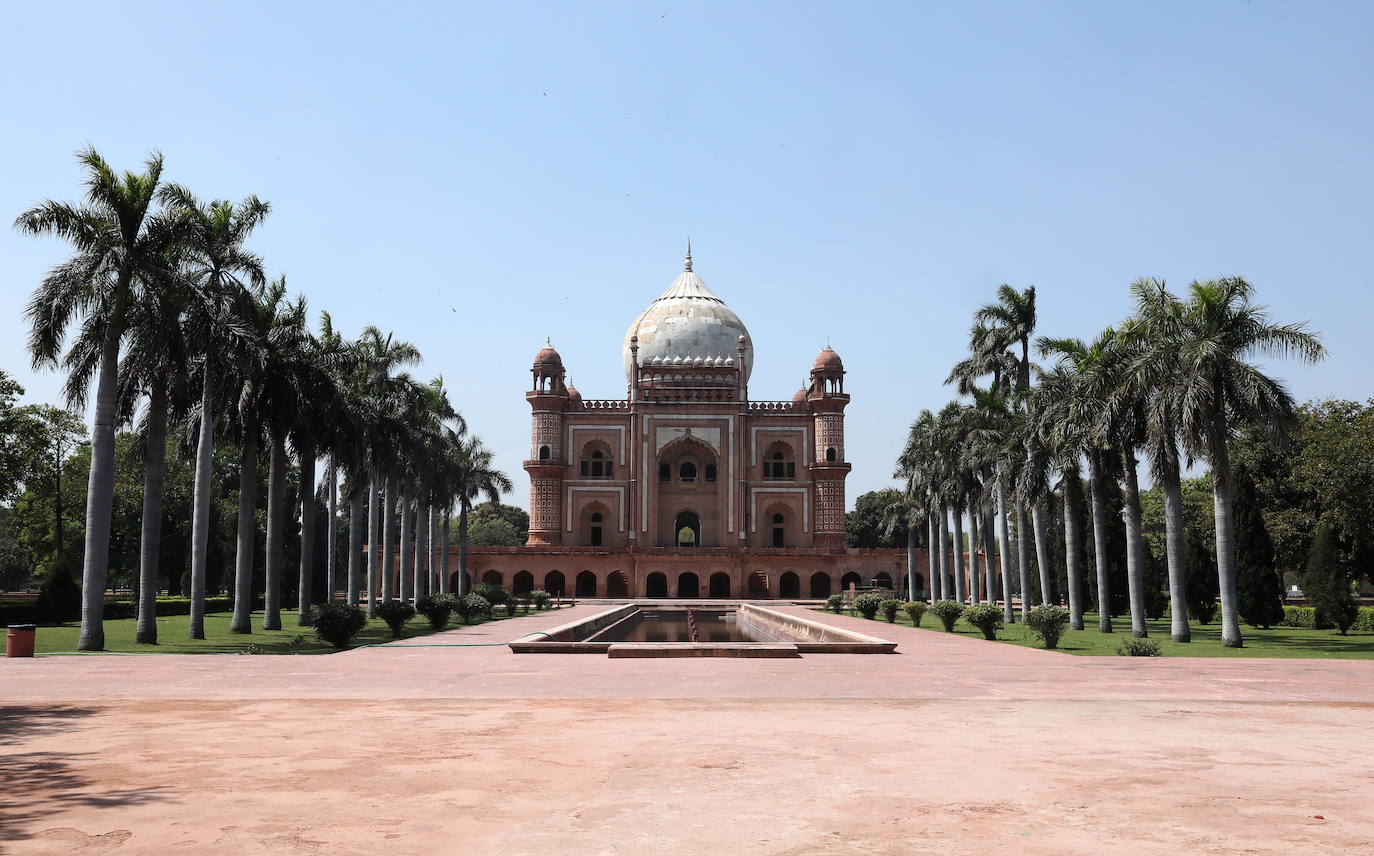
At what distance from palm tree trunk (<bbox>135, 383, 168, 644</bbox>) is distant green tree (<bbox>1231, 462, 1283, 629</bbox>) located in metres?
27.7

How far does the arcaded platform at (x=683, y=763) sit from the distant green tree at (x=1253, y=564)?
18.1 meters

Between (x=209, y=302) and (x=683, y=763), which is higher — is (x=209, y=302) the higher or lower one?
the higher one

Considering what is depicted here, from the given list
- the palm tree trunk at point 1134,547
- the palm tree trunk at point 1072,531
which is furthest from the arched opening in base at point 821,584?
the palm tree trunk at point 1134,547

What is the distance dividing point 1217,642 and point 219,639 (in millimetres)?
21739

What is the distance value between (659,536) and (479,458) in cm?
1645

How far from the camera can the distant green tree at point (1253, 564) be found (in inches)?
1248

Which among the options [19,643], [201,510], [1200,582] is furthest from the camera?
[1200,582]

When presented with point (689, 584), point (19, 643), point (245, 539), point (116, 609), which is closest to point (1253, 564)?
point (245, 539)

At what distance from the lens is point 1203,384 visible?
2106cm

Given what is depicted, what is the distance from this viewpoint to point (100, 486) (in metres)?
20.2

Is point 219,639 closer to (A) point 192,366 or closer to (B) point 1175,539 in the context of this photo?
(A) point 192,366

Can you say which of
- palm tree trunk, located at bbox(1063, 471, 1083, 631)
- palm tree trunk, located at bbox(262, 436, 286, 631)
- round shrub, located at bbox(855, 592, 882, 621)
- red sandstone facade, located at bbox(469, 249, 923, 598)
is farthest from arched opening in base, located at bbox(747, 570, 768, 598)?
palm tree trunk, located at bbox(262, 436, 286, 631)

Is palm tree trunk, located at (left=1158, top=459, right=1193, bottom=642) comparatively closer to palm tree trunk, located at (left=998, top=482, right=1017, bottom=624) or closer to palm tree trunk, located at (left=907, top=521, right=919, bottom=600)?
palm tree trunk, located at (left=998, top=482, right=1017, bottom=624)

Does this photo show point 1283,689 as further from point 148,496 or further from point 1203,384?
point 148,496
